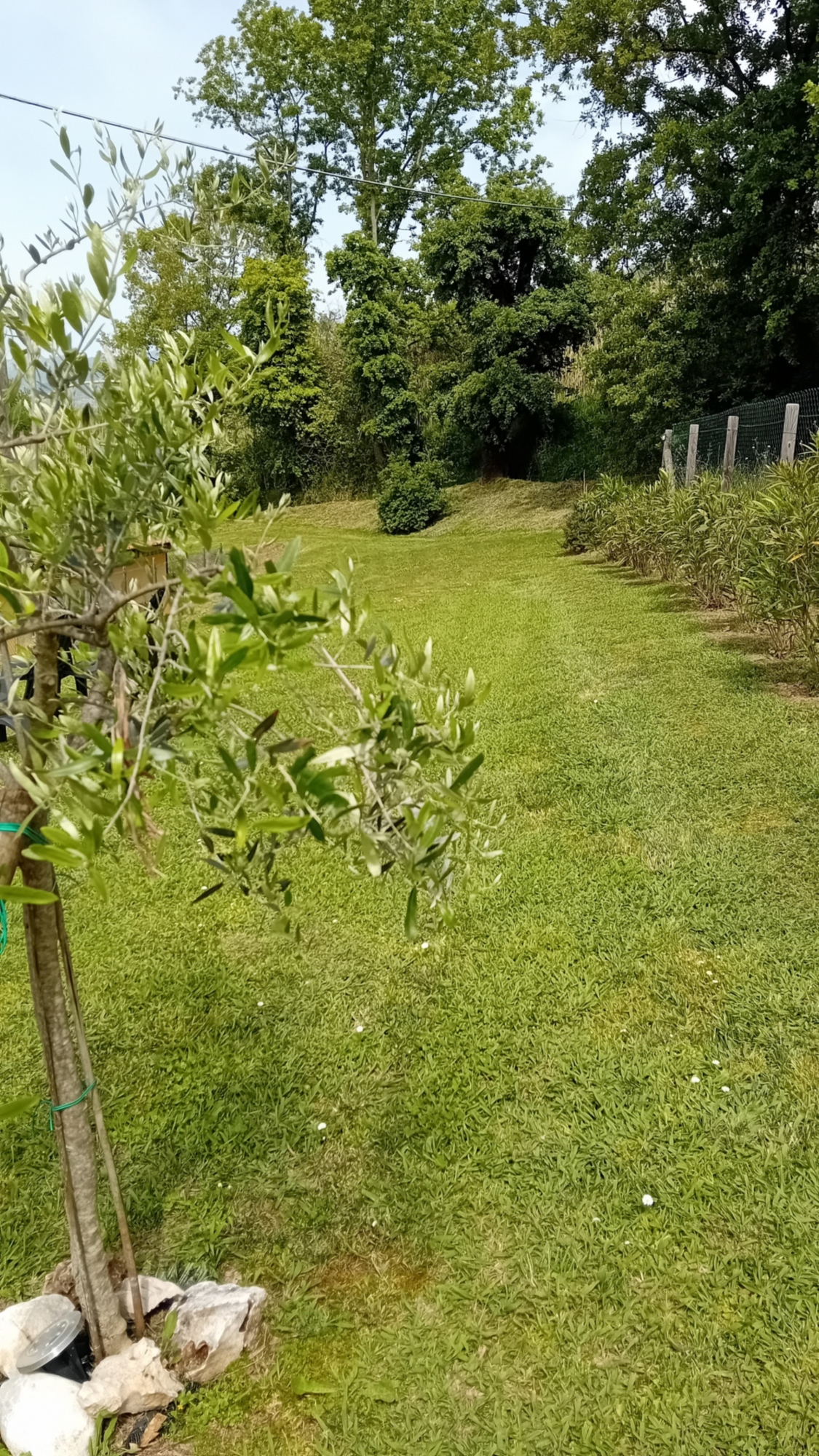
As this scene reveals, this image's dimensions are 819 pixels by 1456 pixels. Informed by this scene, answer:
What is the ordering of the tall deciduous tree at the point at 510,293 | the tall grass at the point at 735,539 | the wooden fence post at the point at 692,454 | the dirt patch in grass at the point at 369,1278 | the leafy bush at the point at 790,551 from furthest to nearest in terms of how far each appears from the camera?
the tall deciduous tree at the point at 510,293 < the wooden fence post at the point at 692,454 < the tall grass at the point at 735,539 < the leafy bush at the point at 790,551 < the dirt patch in grass at the point at 369,1278

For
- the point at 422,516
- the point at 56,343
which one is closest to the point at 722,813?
the point at 56,343

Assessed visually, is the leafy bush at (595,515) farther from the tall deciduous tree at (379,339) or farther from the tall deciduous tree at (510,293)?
the tall deciduous tree at (379,339)

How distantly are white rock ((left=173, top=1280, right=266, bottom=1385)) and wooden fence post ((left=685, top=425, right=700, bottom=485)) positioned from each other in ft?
36.9

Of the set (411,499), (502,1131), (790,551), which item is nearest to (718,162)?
(411,499)

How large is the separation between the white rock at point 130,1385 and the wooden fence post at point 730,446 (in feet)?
33.1

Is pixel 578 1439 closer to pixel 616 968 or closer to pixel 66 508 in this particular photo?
pixel 616 968

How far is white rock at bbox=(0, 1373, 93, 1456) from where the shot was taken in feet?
5.54

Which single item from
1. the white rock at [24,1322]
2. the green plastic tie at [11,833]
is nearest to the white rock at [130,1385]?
the white rock at [24,1322]

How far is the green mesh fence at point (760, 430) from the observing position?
9523 millimetres

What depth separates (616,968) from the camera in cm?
322

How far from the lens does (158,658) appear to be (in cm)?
133

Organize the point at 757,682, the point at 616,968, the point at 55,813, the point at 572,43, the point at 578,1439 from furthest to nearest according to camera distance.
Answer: the point at 572,43 → the point at 757,682 → the point at 616,968 → the point at 578,1439 → the point at 55,813

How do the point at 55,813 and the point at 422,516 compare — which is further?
the point at 422,516

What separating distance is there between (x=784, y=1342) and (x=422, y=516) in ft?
63.8
